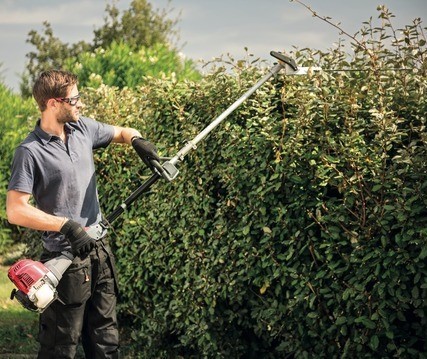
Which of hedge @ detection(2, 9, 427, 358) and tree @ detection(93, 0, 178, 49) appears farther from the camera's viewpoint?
tree @ detection(93, 0, 178, 49)

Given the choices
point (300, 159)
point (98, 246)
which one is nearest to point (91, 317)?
point (98, 246)

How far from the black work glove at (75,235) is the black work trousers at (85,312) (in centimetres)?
19

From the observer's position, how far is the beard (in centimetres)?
491

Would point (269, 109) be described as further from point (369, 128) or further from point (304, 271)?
point (304, 271)

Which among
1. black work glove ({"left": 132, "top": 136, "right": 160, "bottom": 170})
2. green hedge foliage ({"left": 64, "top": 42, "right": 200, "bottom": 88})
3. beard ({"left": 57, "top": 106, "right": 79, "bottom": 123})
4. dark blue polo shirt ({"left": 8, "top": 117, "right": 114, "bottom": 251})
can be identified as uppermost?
green hedge foliage ({"left": 64, "top": 42, "right": 200, "bottom": 88})

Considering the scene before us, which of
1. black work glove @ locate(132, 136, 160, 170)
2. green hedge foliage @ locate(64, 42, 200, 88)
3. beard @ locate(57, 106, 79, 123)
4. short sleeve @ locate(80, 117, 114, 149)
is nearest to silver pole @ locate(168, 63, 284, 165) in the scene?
black work glove @ locate(132, 136, 160, 170)

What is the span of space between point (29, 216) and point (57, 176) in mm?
305

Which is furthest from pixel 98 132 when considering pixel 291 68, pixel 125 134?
pixel 291 68

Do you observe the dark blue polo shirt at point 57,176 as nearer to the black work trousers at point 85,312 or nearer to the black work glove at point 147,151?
the black work trousers at point 85,312

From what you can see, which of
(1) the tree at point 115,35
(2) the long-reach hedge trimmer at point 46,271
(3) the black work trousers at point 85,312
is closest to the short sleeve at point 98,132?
(2) the long-reach hedge trimmer at point 46,271

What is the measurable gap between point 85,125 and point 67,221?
801 mm

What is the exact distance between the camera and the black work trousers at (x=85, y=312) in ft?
16.0

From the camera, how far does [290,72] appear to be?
199 inches

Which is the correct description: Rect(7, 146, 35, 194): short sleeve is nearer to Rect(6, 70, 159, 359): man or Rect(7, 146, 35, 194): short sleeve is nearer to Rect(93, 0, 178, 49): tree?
Rect(6, 70, 159, 359): man
